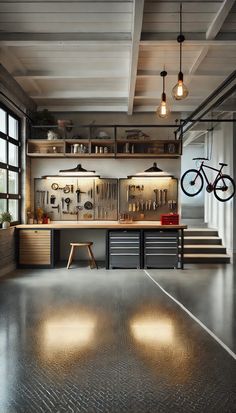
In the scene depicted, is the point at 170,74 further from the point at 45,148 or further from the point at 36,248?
the point at 36,248

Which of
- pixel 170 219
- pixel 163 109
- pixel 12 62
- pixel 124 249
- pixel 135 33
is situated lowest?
pixel 124 249

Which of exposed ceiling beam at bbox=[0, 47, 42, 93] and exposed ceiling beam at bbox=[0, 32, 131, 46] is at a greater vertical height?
exposed ceiling beam at bbox=[0, 47, 42, 93]

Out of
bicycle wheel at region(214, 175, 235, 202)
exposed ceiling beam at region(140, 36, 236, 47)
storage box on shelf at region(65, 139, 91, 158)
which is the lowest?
bicycle wheel at region(214, 175, 235, 202)

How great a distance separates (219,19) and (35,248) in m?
5.21

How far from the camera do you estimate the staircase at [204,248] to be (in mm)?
8062

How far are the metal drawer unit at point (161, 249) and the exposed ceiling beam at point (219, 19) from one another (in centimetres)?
381

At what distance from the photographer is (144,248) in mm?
7293

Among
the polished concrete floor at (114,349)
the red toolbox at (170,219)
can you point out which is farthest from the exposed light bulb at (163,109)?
the red toolbox at (170,219)

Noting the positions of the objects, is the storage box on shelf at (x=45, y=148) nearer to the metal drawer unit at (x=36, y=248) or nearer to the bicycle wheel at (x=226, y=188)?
the metal drawer unit at (x=36, y=248)

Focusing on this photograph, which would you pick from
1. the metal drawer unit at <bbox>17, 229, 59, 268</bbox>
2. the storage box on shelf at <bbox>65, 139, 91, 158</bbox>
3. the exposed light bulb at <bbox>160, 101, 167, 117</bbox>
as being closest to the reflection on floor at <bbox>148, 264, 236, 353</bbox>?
the metal drawer unit at <bbox>17, 229, 59, 268</bbox>

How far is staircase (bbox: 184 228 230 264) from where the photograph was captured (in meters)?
8.06

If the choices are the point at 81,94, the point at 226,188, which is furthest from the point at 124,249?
the point at 81,94

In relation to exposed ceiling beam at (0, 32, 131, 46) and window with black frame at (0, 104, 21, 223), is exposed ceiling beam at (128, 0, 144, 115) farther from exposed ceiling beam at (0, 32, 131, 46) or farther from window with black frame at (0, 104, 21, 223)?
window with black frame at (0, 104, 21, 223)

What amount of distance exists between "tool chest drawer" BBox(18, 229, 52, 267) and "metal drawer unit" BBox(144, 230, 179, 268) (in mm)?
2006
